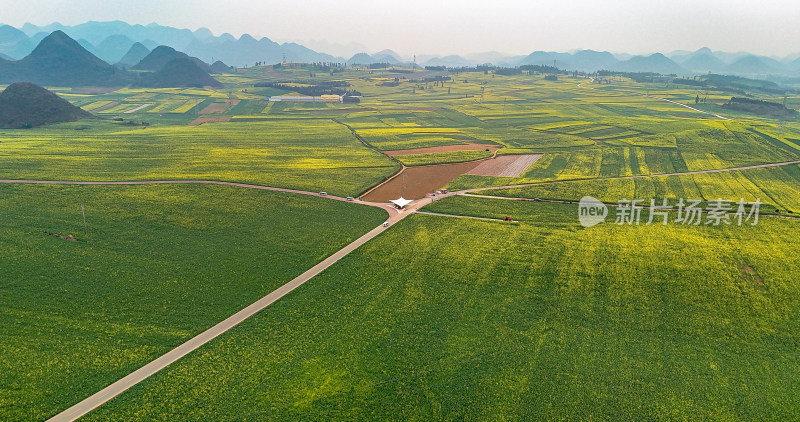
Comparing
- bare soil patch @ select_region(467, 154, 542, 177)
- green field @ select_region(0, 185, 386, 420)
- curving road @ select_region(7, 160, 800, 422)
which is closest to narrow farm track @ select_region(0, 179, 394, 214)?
curving road @ select_region(7, 160, 800, 422)

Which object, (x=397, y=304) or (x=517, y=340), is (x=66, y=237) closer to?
(x=397, y=304)

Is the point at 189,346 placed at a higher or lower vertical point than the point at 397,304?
higher

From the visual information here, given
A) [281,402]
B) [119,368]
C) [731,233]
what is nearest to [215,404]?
[281,402]

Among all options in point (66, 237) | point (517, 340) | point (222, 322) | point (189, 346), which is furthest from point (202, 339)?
point (66, 237)

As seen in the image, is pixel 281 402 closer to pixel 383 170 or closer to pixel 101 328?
pixel 101 328

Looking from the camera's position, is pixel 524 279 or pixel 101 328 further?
pixel 524 279
